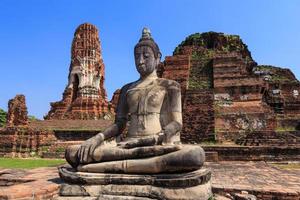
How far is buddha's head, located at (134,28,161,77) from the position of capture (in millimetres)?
5074

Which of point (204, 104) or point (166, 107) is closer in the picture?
point (166, 107)

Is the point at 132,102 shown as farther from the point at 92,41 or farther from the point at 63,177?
the point at 92,41

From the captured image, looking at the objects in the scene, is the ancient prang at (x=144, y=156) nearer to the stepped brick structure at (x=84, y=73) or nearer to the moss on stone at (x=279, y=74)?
the moss on stone at (x=279, y=74)

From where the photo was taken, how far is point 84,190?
410 centimetres

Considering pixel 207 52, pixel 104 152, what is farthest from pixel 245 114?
pixel 104 152

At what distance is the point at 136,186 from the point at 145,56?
2121 millimetres

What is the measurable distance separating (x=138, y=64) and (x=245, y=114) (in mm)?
11244

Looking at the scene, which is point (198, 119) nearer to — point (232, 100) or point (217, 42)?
point (232, 100)

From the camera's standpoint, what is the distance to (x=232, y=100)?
16.9m

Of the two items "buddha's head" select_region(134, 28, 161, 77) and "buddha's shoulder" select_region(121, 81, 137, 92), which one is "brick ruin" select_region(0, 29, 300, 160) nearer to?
"buddha's shoulder" select_region(121, 81, 137, 92)

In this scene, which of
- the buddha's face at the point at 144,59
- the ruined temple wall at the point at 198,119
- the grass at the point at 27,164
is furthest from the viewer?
the ruined temple wall at the point at 198,119

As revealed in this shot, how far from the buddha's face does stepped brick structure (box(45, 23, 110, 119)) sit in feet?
74.4

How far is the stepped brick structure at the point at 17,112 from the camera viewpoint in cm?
2050

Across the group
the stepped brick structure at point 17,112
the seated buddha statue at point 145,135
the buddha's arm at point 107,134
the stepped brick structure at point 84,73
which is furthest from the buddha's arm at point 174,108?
the stepped brick structure at point 84,73
